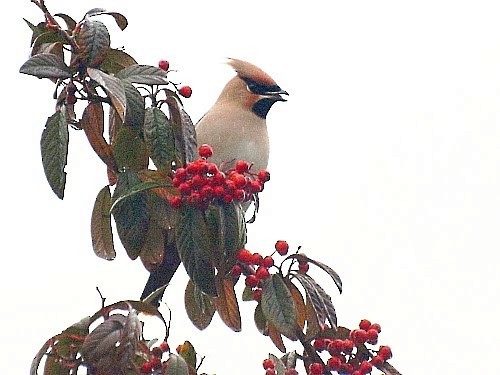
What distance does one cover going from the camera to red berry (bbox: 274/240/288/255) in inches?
89.0

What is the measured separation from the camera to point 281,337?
2.32 meters

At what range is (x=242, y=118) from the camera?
14.2ft

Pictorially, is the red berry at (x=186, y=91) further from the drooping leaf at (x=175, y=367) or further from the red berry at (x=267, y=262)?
the drooping leaf at (x=175, y=367)

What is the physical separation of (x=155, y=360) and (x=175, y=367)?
0.08 meters

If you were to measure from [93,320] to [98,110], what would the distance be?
0.54 meters

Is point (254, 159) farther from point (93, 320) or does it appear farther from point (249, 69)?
point (93, 320)

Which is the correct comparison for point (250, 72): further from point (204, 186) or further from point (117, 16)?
point (204, 186)

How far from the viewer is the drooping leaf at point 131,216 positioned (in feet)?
7.15

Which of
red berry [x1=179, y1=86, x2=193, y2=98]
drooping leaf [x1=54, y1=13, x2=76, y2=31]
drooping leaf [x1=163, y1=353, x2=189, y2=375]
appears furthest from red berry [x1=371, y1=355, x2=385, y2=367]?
drooping leaf [x1=54, y1=13, x2=76, y2=31]

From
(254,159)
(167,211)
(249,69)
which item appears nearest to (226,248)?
(167,211)

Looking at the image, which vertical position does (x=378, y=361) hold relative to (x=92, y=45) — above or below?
below

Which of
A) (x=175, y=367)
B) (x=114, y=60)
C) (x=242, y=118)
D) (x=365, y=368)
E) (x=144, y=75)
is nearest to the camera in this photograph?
(x=175, y=367)

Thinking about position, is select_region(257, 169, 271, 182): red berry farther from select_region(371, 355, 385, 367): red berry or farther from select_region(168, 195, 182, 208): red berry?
select_region(371, 355, 385, 367): red berry

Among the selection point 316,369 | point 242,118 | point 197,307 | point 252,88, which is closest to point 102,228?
point 197,307
